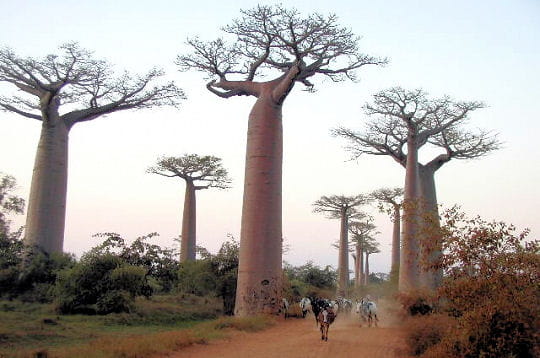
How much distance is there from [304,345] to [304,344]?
71mm

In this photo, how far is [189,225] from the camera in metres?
18.4

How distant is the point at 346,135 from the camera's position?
15336 millimetres

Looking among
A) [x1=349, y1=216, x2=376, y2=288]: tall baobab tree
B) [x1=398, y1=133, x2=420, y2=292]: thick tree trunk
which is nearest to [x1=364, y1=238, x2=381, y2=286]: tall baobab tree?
[x1=349, y1=216, x2=376, y2=288]: tall baobab tree

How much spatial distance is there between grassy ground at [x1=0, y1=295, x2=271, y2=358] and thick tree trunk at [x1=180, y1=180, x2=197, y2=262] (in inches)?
232

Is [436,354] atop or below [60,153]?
below

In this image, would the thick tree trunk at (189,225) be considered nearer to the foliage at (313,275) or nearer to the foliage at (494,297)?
the foliage at (313,275)

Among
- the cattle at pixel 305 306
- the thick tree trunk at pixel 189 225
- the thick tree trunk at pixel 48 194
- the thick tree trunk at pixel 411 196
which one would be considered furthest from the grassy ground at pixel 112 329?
the thick tree trunk at pixel 189 225

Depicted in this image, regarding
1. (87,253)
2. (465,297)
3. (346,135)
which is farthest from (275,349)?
(346,135)

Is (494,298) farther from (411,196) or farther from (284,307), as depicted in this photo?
(411,196)

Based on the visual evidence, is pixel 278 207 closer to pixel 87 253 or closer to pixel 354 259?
pixel 87 253

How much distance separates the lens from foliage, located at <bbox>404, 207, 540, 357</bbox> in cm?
511

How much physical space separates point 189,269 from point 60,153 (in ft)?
13.0

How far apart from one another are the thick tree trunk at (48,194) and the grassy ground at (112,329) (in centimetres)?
213

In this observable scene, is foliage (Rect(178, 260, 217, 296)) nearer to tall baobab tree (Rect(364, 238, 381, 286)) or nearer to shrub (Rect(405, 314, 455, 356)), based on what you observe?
shrub (Rect(405, 314, 455, 356))
